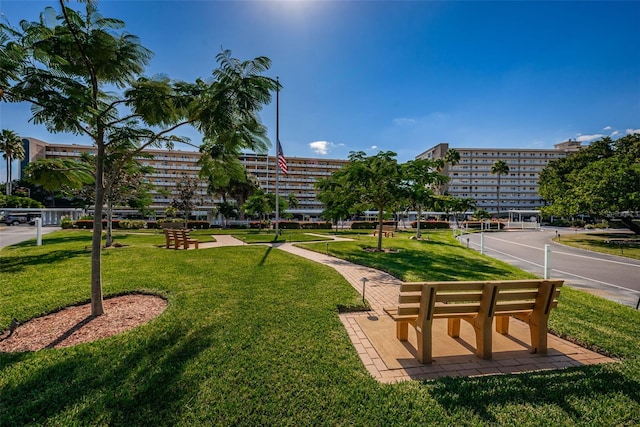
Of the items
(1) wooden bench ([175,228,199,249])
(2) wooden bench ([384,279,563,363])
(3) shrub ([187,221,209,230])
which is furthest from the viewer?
(3) shrub ([187,221,209,230])

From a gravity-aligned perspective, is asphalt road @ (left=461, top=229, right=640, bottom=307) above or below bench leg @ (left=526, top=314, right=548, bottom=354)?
below

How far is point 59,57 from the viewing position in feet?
13.3

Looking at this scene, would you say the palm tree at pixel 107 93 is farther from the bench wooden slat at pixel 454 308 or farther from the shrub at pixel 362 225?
the shrub at pixel 362 225

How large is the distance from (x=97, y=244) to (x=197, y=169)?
91.9 m

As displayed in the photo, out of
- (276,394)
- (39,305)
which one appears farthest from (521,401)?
(39,305)

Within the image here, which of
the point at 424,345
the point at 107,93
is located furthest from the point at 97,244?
the point at 424,345

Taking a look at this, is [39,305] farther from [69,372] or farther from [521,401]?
[521,401]

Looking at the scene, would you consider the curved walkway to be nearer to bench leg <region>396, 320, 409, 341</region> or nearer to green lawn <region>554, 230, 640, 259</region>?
bench leg <region>396, 320, 409, 341</region>

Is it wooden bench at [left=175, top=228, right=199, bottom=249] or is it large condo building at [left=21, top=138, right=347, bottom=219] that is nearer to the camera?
wooden bench at [left=175, top=228, right=199, bottom=249]

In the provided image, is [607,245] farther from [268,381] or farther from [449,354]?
[268,381]

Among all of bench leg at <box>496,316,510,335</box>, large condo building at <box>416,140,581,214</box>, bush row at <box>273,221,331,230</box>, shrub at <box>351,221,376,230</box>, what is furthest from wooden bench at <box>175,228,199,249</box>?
large condo building at <box>416,140,581,214</box>

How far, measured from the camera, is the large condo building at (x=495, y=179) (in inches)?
3812

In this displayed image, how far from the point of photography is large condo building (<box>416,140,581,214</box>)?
3812 inches

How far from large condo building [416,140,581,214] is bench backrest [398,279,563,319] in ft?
334
